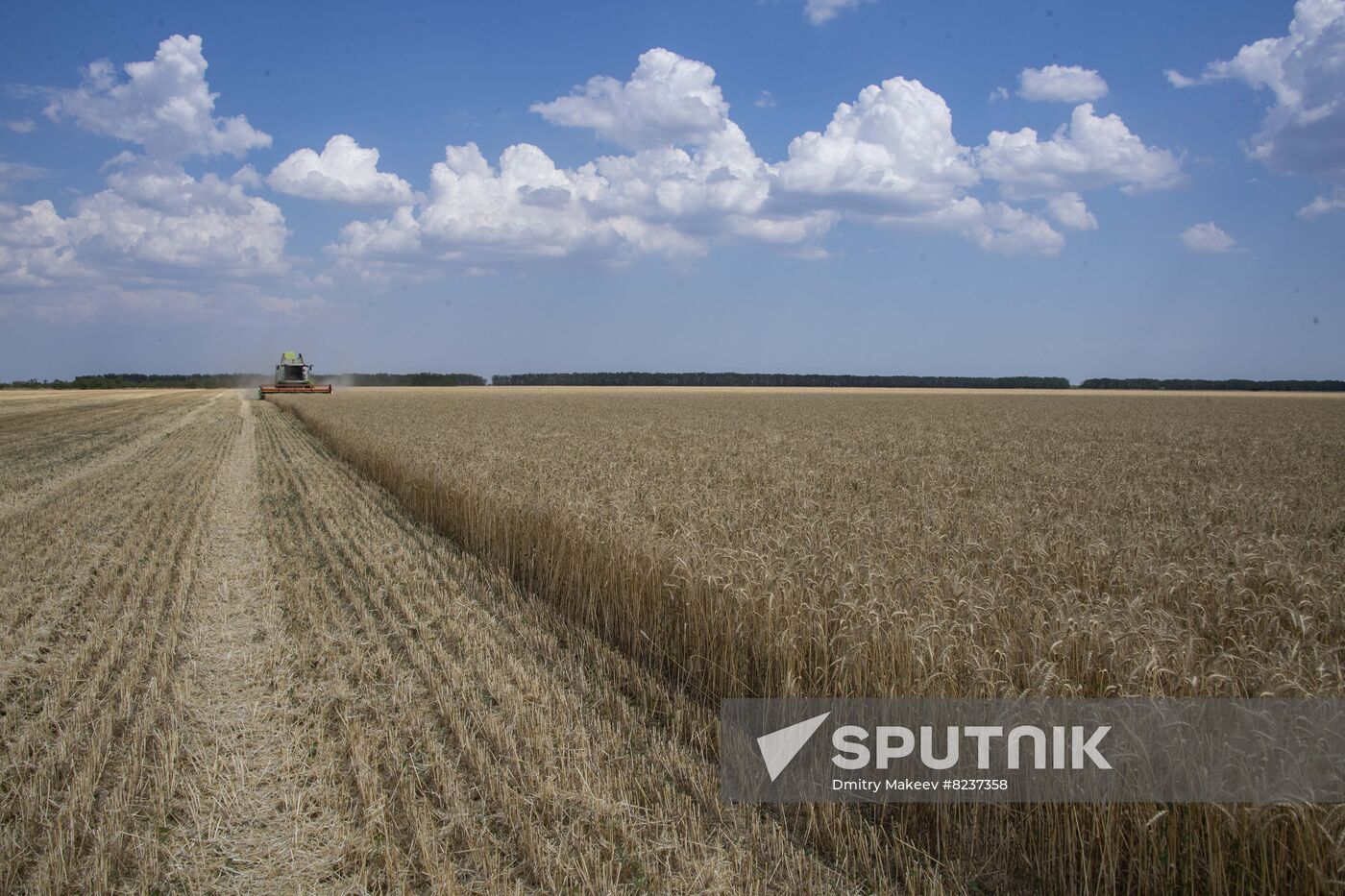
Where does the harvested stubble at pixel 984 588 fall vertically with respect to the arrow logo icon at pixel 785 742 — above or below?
above

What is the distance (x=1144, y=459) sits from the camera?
47.4ft

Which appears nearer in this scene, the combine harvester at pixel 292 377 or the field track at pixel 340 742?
the field track at pixel 340 742

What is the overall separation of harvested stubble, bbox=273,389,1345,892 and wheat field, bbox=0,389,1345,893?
0.03 metres

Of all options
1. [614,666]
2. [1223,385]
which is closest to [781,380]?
[1223,385]

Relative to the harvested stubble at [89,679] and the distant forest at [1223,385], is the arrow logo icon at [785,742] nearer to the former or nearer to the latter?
the harvested stubble at [89,679]

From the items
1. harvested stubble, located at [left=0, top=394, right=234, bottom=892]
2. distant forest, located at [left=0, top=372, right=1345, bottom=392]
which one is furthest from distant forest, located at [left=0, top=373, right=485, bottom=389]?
harvested stubble, located at [left=0, top=394, right=234, bottom=892]

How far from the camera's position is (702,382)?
124750 millimetres

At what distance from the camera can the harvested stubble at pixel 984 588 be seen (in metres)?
3.41

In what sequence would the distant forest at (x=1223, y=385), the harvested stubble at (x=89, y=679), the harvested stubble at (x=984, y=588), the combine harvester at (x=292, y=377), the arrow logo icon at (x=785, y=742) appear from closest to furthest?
the harvested stubble at (x=984, y=588), the harvested stubble at (x=89, y=679), the arrow logo icon at (x=785, y=742), the combine harvester at (x=292, y=377), the distant forest at (x=1223, y=385)

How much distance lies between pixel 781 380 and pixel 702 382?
12.5 m

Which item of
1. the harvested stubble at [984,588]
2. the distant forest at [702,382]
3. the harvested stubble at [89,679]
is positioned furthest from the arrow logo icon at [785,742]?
the distant forest at [702,382]

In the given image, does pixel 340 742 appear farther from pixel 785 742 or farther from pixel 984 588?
pixel 984 588

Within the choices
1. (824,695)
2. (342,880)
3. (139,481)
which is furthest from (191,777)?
(139,481)

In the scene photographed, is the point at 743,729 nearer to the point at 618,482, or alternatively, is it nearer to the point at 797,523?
the point at 797,523
